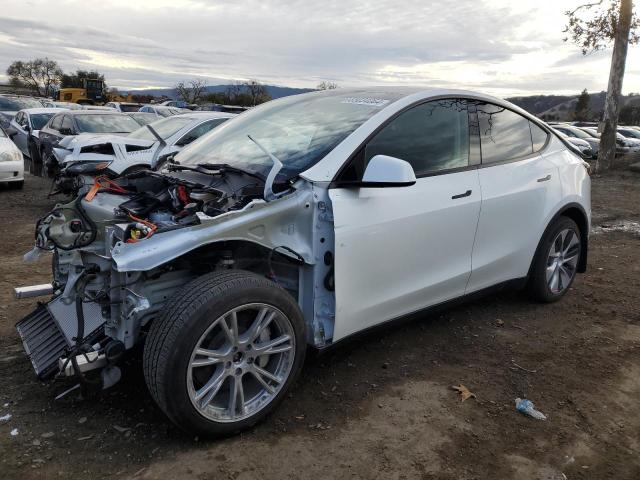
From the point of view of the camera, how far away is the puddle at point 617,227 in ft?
25.7

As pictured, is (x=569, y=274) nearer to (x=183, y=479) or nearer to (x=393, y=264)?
(x=393, y=264)

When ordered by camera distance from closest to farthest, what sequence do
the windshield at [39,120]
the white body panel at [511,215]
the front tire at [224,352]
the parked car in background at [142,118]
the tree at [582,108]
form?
the front tire at [224,352] → the white body panel at [511,215] → the parked car in background at [142,118] → the windshield at [39,120] → the tree at [582,108]

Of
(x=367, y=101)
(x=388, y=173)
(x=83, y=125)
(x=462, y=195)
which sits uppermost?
(x=367, y=101)

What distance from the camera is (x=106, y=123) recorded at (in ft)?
37.4

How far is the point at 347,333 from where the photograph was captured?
3.14 m

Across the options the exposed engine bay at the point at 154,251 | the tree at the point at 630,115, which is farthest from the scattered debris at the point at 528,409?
the tree at the point at 630,115

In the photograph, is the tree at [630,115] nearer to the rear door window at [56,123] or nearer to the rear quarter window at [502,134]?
the rear door window at [56,123]

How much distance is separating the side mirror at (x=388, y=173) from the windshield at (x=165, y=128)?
677cm

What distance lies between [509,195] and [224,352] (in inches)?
93.1

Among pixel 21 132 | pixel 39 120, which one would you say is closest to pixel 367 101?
pixel 39 120

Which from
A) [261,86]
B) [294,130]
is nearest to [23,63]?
[261,86]

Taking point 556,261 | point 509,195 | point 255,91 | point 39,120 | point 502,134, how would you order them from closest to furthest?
1. point 509,195
2. point 502,134
3. point 556,261
4. point 39,120
5. point 255,91

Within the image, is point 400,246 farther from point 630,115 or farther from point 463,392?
point 630,115

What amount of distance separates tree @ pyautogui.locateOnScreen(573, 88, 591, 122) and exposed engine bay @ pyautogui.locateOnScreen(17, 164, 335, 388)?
77923 mm
